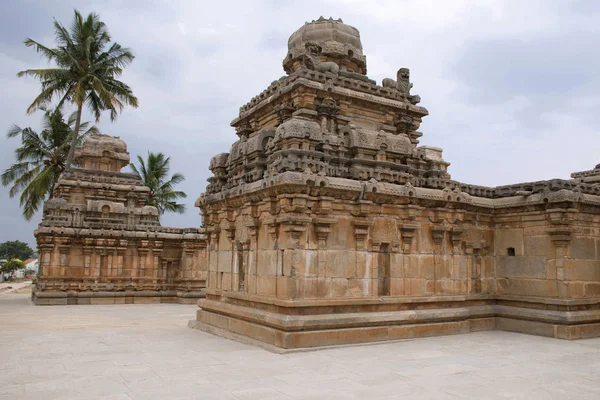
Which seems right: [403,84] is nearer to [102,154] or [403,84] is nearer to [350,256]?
[350,256]

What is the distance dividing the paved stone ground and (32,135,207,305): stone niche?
9.73m

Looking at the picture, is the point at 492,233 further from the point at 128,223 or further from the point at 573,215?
the point at 128,223

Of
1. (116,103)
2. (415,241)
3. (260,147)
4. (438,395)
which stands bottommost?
(438,395)

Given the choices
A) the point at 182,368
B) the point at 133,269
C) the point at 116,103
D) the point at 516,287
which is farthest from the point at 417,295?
the point at 116,103

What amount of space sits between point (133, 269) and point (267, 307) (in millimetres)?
13948

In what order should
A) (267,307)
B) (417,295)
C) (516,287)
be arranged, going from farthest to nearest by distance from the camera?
1. (516,287)
2. (417,295)
3. (267,307)

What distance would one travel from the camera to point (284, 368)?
328 inches

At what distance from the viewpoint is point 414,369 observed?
328 inches

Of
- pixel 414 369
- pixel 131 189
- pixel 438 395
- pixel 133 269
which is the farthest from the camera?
pixel 131 189

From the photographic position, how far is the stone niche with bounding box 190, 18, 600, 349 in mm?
10484

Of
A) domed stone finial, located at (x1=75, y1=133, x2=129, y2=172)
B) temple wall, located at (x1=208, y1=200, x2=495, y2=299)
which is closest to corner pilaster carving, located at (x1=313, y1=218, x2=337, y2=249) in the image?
temple wall, located at (x1=208, y1=200, x2=495, y2=299)

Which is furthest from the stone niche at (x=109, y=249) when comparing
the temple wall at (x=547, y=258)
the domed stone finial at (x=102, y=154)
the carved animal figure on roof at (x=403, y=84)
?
the temple wall at (x=547, y=258)

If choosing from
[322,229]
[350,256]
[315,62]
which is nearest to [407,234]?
[350,256]

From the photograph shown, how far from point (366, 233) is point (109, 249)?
15.0 metres
